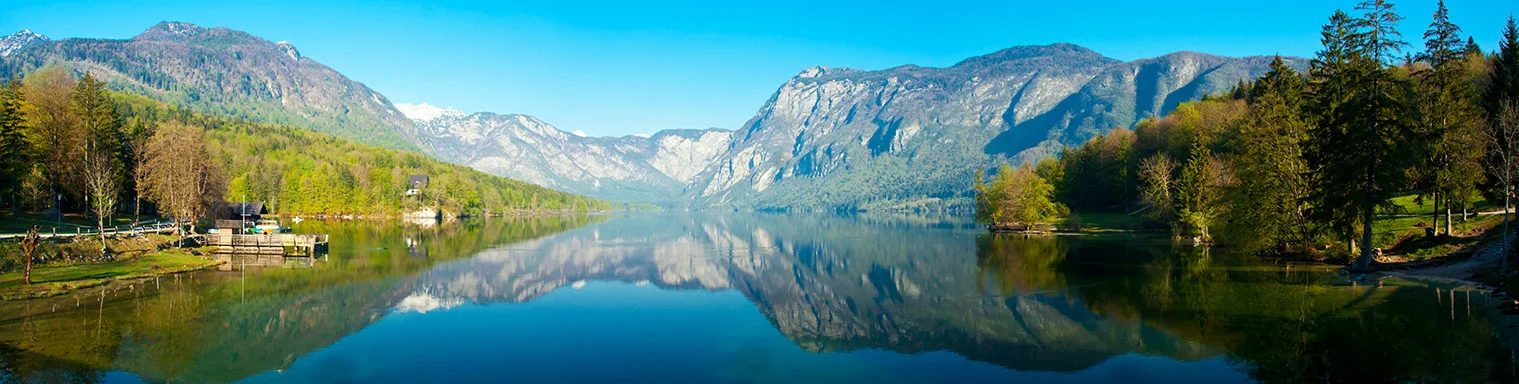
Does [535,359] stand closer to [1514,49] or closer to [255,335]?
[255,335]

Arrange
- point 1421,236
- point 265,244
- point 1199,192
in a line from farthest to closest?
point 1199,192 < point 265,244 < point 1421,236

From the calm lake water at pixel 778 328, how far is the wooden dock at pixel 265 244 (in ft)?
51.6

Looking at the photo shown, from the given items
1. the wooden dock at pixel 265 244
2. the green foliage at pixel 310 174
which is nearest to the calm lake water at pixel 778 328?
the wooden dock at pixel 265 244

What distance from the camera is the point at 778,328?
2850cm

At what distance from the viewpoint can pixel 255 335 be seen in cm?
2555

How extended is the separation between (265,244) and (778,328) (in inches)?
2092

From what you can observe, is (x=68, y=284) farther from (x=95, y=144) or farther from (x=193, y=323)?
(x=95, y=144)

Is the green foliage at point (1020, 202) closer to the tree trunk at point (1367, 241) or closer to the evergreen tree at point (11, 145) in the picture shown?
the tree trunk at point (1367, 241)

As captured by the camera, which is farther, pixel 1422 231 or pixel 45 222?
pixel 45 222

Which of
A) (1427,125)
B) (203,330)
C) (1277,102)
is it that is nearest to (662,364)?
(203,330)

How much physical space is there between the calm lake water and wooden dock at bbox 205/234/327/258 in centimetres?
1573

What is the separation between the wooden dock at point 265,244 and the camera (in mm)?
60156

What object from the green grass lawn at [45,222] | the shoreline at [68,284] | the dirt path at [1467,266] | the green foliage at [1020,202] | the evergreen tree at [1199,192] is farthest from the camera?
the green foliage at [1020,202]

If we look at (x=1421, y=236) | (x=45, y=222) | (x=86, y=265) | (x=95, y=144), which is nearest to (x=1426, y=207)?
(x=1421, y=236)
